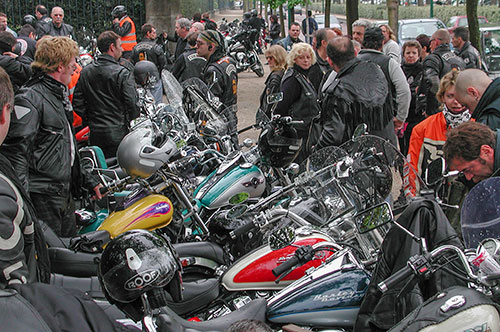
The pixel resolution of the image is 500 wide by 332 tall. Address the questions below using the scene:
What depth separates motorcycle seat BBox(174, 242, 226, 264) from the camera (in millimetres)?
A: 3932

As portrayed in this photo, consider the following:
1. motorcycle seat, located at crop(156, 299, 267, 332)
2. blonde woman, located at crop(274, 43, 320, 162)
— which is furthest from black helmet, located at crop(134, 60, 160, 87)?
motorcycle seat, located at crop(156, 299, 267, 332)

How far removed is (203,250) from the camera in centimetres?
398

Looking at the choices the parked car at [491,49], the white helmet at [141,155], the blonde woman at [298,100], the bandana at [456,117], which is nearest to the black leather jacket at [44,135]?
the white helmet at [141,155]

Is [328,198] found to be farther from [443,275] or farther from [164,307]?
[164,307]

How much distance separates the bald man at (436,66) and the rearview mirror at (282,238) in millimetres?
4495

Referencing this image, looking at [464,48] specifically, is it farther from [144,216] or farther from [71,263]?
[71,263]

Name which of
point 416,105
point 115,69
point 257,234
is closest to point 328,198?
point 257,234

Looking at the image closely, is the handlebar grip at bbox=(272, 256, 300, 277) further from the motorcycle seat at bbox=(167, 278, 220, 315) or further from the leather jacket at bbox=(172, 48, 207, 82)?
the leather jacket at bbox=(172, 48, 207, 82)

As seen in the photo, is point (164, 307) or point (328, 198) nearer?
point (164, 307)

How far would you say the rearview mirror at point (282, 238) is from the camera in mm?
3301

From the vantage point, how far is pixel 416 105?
296 inches

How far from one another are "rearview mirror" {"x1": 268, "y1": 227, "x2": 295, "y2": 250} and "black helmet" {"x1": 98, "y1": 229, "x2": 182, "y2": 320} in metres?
0.90

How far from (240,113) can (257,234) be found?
374 inches

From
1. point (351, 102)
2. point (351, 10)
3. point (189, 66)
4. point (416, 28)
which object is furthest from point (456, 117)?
point (416, 28)
